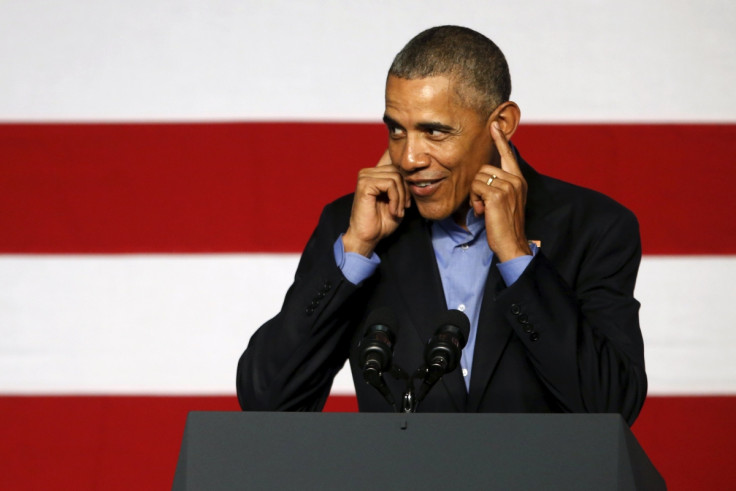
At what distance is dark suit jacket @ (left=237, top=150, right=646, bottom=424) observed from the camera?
4.73 ft

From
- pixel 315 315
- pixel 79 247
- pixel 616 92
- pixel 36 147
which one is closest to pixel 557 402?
pixel 315 315

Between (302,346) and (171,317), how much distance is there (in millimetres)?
964

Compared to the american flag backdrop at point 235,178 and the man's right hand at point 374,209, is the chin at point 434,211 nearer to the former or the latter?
the man's right hand at point 374,209

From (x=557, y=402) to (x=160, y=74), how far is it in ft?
4.65

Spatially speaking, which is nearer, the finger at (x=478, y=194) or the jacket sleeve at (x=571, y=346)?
the jacket sleeve at (x=571, y=346)

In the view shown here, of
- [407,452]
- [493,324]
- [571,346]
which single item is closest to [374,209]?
[493,324]

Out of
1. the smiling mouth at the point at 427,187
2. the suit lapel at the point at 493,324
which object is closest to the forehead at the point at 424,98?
the smiling mouth at the point at 427,187

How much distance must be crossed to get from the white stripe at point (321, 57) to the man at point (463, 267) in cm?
78

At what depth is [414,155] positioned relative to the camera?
1636 mm

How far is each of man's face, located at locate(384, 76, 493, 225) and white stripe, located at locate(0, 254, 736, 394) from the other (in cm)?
85

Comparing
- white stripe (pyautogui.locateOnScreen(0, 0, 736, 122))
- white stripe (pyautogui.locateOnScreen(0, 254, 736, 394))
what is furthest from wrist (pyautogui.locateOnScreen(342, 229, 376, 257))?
white stripe (pyautogui.locateOnScreen(0, 0, 736, 122))

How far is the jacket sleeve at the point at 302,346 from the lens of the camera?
60.9 inches

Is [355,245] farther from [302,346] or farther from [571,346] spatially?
[571,346]

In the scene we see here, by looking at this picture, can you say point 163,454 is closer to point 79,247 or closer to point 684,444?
point 79,247
